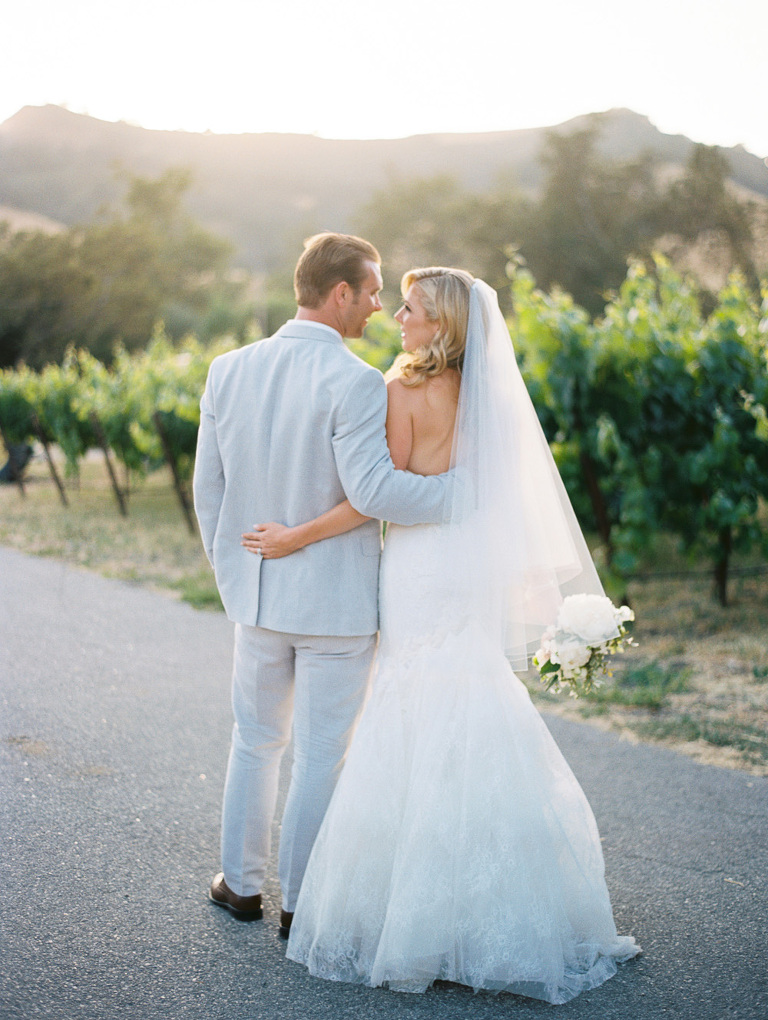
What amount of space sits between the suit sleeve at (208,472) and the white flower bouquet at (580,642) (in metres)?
1.05

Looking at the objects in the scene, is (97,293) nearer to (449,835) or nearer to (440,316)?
(440,316)

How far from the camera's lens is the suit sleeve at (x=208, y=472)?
8.87 ft

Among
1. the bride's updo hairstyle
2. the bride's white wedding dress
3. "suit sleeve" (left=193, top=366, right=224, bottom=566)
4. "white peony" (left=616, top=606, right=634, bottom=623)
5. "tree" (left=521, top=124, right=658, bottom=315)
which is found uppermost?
"tree" (left=521, top=124, right=658, bottom=315)

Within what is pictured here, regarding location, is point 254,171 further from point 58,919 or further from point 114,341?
point 58,919

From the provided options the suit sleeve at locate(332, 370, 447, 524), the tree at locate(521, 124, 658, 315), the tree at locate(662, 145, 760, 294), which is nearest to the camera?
the suit sleeve at locate(332, 370, 447, 524)

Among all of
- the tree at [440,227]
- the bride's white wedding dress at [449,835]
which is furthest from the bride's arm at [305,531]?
the tree at [440,227]

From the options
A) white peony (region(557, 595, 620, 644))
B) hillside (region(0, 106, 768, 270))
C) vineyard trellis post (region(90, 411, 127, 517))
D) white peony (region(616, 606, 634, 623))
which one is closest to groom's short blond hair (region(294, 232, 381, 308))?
white peony (region(557, 595, 620, 644))

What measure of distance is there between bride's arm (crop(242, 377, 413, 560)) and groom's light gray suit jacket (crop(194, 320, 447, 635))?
0.04 meters

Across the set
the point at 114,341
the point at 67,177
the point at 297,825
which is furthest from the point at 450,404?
the point at 67,177

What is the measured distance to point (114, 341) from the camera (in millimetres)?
46094

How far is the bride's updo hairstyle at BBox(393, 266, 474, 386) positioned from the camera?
2568 millimetres

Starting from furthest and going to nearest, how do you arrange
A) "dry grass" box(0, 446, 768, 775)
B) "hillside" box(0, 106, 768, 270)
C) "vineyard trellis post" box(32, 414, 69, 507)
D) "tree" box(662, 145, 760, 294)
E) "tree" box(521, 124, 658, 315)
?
"hillside" box(0, 106, 768, 270), "tree" box(662, 145, 760, 294), "tree" box(521, 124, 658, 315), "vineyard trellis post" box(32, 414, 69, 507), "dry grass" box(0, 446, 768, 775)

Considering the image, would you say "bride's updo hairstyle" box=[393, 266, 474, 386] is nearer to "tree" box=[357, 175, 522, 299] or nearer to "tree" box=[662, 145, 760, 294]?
"tree" box=[357, 175, 522, 299]

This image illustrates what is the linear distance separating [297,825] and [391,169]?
5132 cm
